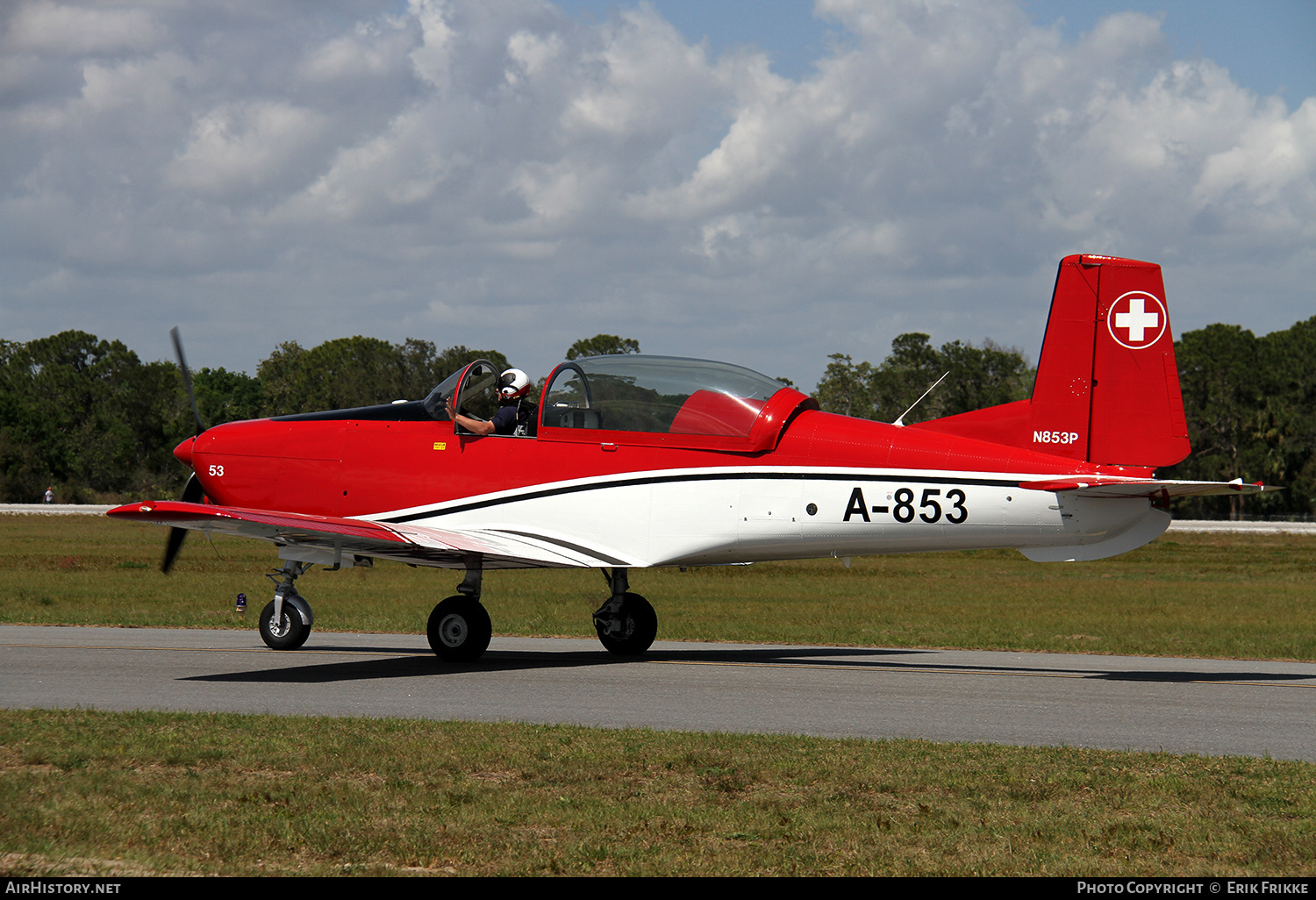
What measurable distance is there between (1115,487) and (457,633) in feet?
23.6

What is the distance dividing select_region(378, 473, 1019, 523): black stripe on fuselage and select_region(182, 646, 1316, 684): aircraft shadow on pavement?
1.77 meters

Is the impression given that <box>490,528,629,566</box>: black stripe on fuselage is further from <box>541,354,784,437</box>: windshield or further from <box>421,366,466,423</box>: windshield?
<box>421,366,466,423</box>: windshield

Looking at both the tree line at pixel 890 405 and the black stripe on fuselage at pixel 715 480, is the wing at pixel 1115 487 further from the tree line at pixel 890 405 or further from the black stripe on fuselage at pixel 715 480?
the tree line at pixel 890 405

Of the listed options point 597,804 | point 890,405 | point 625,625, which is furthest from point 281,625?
point 890,405

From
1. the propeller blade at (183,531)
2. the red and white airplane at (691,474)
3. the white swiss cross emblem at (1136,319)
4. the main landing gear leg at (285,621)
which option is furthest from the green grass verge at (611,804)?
the propeller blade at (183,531)

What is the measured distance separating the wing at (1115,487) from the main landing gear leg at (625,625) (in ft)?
16.2

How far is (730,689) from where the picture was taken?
1126 centimetres

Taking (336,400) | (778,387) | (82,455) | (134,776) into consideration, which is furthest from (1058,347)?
(82,455)

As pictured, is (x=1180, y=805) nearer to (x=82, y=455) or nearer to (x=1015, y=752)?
(x=1015, y=752)

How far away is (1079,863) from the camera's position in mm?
5402

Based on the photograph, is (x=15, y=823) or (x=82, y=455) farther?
(x=82, y=455)

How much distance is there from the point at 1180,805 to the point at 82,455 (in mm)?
102403

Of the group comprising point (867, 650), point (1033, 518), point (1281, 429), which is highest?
point (1281, 429)

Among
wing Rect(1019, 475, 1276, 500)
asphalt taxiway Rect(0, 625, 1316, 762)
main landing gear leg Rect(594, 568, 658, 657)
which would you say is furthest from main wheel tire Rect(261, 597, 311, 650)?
wing Rect(1019, 475, 1276, 500)
